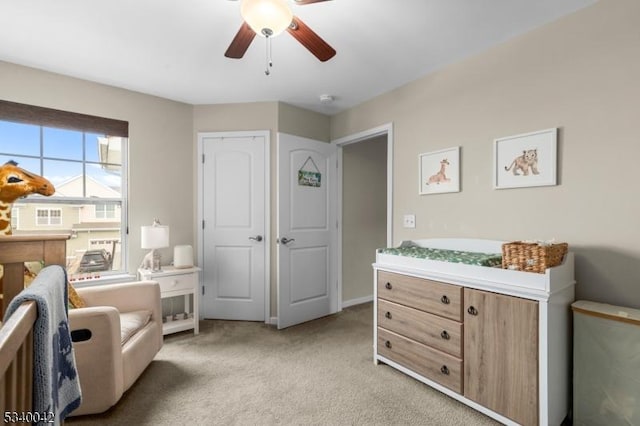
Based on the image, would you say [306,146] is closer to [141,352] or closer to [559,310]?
[141,352]

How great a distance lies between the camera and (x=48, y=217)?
273cm

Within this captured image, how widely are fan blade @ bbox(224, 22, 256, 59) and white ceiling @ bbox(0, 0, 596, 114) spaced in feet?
0.87

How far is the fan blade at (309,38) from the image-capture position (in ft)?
5.04

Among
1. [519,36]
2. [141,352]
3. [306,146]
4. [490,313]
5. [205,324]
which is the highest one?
[519,36]

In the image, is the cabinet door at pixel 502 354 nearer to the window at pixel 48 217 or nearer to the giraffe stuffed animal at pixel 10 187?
the giraffe stuffed animal at pixel 10 187

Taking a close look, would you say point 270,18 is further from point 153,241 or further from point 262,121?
point 153,241

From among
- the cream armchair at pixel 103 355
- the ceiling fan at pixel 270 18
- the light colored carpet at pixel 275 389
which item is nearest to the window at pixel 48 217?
the cream armchair at pixel 103 355

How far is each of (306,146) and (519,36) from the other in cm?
216

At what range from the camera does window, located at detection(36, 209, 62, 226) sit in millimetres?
2691

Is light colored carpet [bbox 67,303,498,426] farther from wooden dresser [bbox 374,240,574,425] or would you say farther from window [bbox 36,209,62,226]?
window [bbox 36,209,62,226]

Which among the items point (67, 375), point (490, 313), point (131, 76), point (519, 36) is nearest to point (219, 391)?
point (67, 375)

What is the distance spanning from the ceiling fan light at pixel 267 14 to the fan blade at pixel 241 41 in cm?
16

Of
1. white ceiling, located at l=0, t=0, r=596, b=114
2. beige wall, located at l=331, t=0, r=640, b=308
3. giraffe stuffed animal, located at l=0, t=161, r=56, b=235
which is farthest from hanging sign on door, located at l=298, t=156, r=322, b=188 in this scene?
giraffe stuffed animal, located at l=0, t=161, r=56, b=235

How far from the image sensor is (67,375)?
105cm
